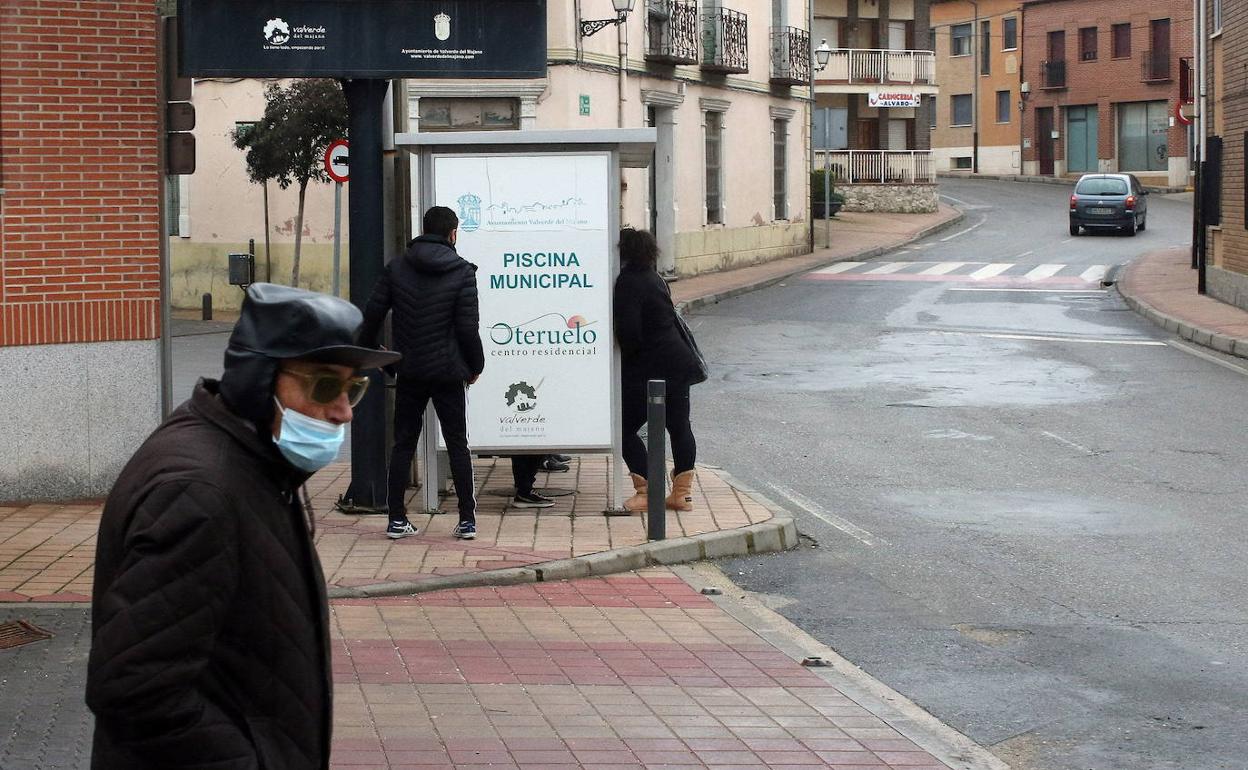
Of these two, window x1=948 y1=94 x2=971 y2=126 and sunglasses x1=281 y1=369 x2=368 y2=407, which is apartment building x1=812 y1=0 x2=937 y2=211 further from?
sunglasses x1=281 y1=369 x2=368 y2=407

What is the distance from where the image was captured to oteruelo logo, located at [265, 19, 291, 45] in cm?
998

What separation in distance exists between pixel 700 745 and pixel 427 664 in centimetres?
151

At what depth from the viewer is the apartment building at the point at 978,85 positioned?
67.8 m

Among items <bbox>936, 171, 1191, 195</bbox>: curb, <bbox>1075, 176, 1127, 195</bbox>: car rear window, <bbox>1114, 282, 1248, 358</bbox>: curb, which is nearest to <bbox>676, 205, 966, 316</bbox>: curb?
<bbox>1075, 176, 1127, 195</bbox>: car rear window

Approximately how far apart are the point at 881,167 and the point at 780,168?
12.6 meters

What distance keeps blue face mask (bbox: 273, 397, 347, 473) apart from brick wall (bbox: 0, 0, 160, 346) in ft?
26.7

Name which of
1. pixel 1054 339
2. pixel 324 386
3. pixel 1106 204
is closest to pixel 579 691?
pixel 324 386

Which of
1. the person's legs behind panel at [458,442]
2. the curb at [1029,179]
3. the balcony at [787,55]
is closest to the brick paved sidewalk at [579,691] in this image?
the person's legs behind panel at [458,442]

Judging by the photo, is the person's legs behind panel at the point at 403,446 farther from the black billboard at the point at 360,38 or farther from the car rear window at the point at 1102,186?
the car rear window at the point at 1102,186

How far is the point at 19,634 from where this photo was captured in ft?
24.1

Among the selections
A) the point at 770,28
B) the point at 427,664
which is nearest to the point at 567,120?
the point at 770,28

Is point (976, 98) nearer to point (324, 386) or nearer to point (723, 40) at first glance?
point (723, 40)

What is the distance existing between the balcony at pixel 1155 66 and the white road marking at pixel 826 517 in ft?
181

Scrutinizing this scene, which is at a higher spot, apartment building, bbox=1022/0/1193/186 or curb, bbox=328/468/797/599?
apartment building, bbox=1022/0/1193/186
